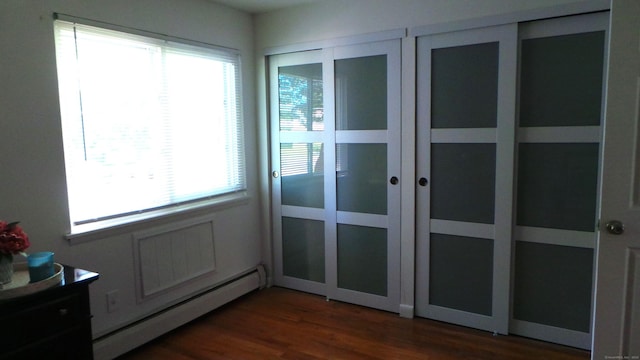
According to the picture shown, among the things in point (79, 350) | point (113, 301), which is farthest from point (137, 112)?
point (79, 350)

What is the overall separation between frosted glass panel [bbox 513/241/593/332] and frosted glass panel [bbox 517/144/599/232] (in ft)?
0.59

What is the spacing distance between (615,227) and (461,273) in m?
1.22

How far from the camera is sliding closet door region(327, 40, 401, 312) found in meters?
3.10

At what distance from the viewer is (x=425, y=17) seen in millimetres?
2871

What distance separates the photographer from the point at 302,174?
359cm

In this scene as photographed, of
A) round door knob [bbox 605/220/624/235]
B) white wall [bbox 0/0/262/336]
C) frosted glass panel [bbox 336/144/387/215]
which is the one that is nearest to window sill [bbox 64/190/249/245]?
white wall [bbox 0/0/262/336]

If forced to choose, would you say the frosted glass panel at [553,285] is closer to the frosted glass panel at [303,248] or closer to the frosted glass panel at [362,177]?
the frosted glass panel at [362,177]

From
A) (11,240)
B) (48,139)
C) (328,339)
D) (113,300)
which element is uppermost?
(48,139)

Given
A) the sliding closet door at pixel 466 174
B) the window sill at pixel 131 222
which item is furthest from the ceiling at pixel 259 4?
the window sill at pixel 131 222

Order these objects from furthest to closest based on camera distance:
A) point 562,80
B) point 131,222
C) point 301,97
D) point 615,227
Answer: point 301,97 < point 131,222 < point 562,80 < point 615,227

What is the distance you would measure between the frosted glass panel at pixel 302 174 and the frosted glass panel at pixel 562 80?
161 cm

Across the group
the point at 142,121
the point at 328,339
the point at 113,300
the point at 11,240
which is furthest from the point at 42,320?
the point at 328,339

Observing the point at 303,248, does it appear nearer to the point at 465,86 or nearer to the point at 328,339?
the point at 328,339

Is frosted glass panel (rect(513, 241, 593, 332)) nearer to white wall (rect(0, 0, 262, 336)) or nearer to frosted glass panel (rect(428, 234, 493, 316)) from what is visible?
frosted glass panel (rect(428, 234, 493, 316))
